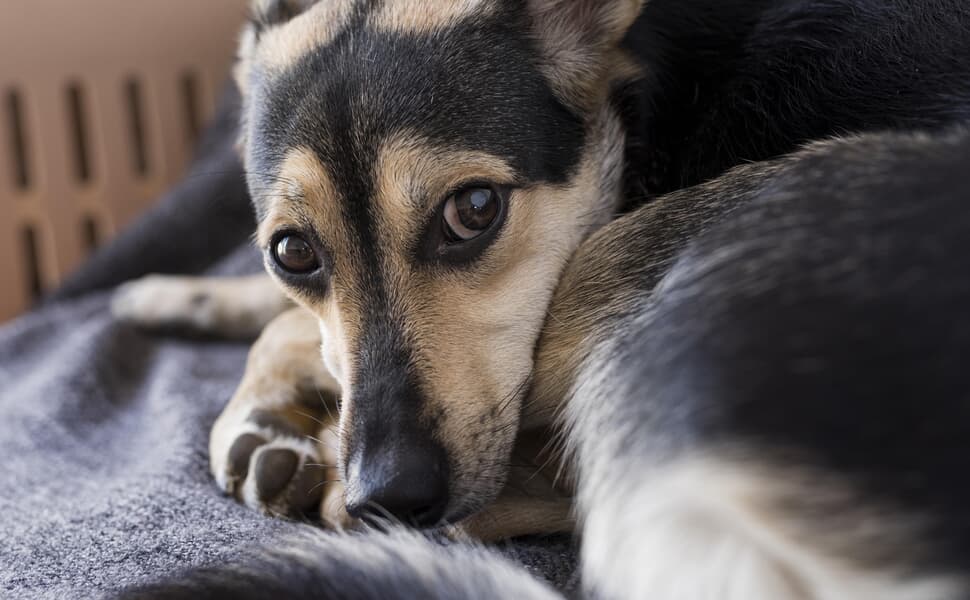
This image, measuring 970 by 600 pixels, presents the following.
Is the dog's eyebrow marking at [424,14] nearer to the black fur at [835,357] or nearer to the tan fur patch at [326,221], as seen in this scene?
the tan fur patch at [326,221]

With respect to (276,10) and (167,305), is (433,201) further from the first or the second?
(167,305)

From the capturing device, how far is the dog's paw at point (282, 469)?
1.36 metres

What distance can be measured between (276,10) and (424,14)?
0.36 meters

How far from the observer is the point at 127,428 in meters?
1.88

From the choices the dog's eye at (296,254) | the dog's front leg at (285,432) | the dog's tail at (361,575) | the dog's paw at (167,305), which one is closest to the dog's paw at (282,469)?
the dog's front leg at (285,432)

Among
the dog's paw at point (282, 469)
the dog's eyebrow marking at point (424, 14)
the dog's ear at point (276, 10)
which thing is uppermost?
the dog's eyebrow marking at point (424, 14)

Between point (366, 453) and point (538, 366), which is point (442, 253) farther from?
point (366, 453)

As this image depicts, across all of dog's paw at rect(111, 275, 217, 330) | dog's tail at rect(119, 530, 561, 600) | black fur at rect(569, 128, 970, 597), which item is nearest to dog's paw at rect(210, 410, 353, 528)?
dog's tail at rect(119, 530, 561, 600)

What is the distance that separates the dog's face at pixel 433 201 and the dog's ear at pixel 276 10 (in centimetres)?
20

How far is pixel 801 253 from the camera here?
2.87ft

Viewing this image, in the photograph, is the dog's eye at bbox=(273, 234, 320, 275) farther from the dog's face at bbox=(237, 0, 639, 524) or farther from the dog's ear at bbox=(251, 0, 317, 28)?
the dog's ear at bbox=(251, 0, 317, 28)

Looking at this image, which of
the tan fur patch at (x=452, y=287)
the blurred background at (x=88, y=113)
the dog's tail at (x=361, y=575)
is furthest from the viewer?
the blurred background at (x=88, y=113)

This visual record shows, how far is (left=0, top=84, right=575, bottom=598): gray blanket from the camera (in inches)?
49.5

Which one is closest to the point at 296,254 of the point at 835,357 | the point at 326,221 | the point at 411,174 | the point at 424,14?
the point at 326,221
